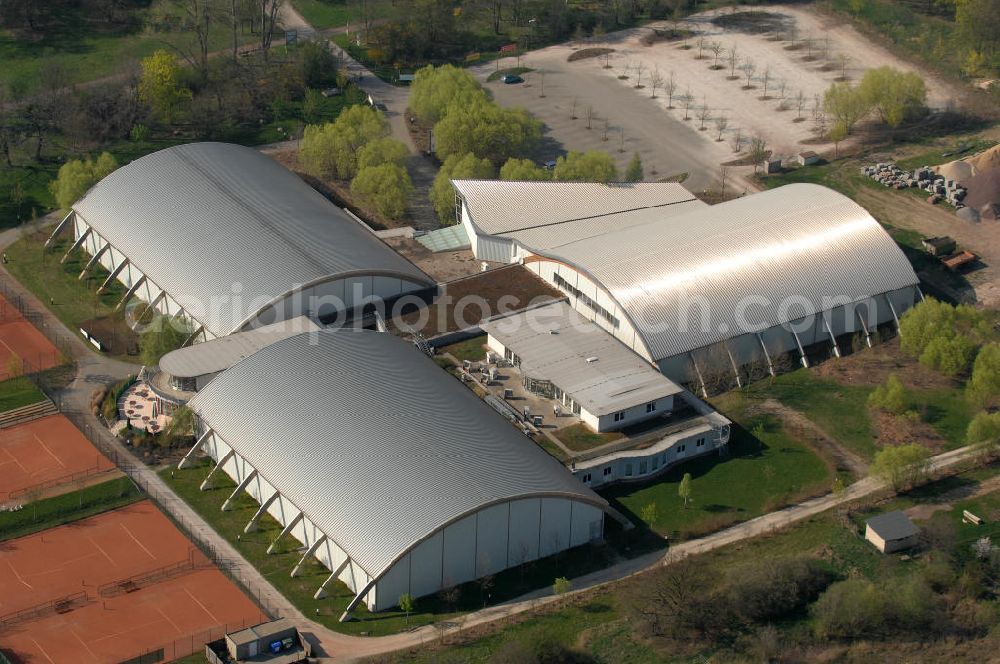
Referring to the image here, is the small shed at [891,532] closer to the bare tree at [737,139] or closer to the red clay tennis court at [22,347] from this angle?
the red clay tennis court at [22,347]

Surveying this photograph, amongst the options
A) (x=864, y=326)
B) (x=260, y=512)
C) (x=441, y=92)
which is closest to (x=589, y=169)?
(x=441, y=92)

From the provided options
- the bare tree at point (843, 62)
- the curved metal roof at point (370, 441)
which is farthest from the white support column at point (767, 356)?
the bare tree at point (843, 62)

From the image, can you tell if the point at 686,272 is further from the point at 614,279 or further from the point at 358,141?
the point at 358,141

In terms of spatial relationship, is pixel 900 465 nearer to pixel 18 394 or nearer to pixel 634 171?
pixel 634 171

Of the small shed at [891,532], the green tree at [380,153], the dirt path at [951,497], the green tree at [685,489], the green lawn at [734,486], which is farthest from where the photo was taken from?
the green tree at [380,153]

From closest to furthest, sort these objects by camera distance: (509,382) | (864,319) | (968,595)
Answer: (968,595)
(509,382)
(864,319)

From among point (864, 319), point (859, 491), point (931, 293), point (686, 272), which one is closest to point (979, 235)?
point (931, 293)

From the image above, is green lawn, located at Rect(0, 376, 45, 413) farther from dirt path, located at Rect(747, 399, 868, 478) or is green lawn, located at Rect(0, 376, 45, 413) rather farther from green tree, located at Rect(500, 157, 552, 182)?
dirt path, located at Rect(747, 399, 868, 478)
